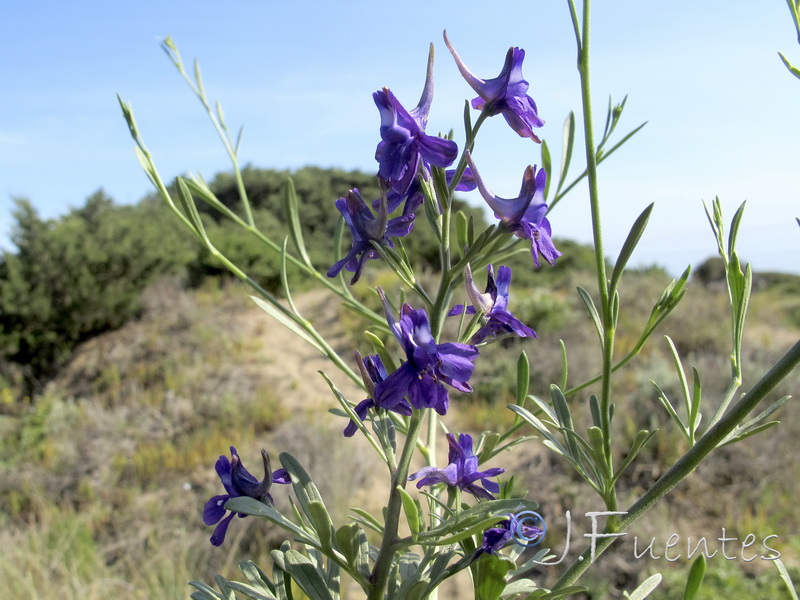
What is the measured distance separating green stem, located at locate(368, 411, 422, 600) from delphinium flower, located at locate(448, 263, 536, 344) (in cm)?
14

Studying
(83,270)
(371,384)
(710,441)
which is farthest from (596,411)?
(83,270)

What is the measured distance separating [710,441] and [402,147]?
0.38 metres

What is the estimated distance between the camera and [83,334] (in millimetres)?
8859

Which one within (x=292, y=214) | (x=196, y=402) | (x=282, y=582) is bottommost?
(x=196, y=402)

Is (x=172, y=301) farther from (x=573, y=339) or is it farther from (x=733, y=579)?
(x=733, y=579)

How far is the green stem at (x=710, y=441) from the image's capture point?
18.4 inches

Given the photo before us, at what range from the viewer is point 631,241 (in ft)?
1.85

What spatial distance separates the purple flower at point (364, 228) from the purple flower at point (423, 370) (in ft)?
0.27

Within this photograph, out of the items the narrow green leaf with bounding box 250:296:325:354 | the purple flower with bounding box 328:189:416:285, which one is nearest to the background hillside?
the narrow green leaf with bounding box 250:296:325:354

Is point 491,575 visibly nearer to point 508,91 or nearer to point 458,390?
point 458,390

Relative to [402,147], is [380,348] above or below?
below

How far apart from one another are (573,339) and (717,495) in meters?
3.26

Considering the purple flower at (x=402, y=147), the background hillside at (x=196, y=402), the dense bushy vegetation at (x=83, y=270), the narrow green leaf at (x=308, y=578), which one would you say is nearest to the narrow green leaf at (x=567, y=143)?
the purple flower at (x=402, y=147)

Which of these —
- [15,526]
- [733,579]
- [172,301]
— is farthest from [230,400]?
[733,579]
